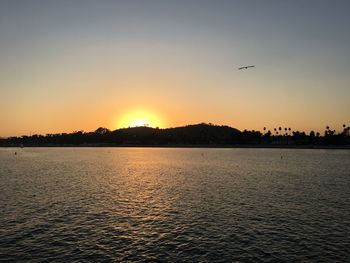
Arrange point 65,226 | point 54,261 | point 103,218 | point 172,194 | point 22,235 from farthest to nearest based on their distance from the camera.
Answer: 1. point 172,194
2. point 103,218
3. point 65,226
4. point 22,235
5. point 54,261

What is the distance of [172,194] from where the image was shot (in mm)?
70312

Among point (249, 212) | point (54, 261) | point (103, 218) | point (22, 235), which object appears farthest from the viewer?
point (249, 212)

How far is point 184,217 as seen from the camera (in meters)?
48.1

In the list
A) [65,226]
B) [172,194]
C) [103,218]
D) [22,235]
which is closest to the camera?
[22,235]

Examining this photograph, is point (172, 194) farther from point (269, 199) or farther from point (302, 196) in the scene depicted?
point (302, 196)

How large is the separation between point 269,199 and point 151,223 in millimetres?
27980

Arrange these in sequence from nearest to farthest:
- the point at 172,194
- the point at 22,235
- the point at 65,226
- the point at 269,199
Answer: the point at 22,235 < the point at 65,226 < the point at 269,199 < the point at 172,194

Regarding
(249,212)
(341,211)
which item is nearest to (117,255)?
(249,212)

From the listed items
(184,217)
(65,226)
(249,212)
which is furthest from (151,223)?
(249,212)

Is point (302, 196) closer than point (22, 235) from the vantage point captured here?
No

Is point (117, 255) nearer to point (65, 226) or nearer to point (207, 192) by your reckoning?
point (65, 226)

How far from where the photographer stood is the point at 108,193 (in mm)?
71938

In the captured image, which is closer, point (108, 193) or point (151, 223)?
point (151, 223)

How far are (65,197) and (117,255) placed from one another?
36.9 metres
